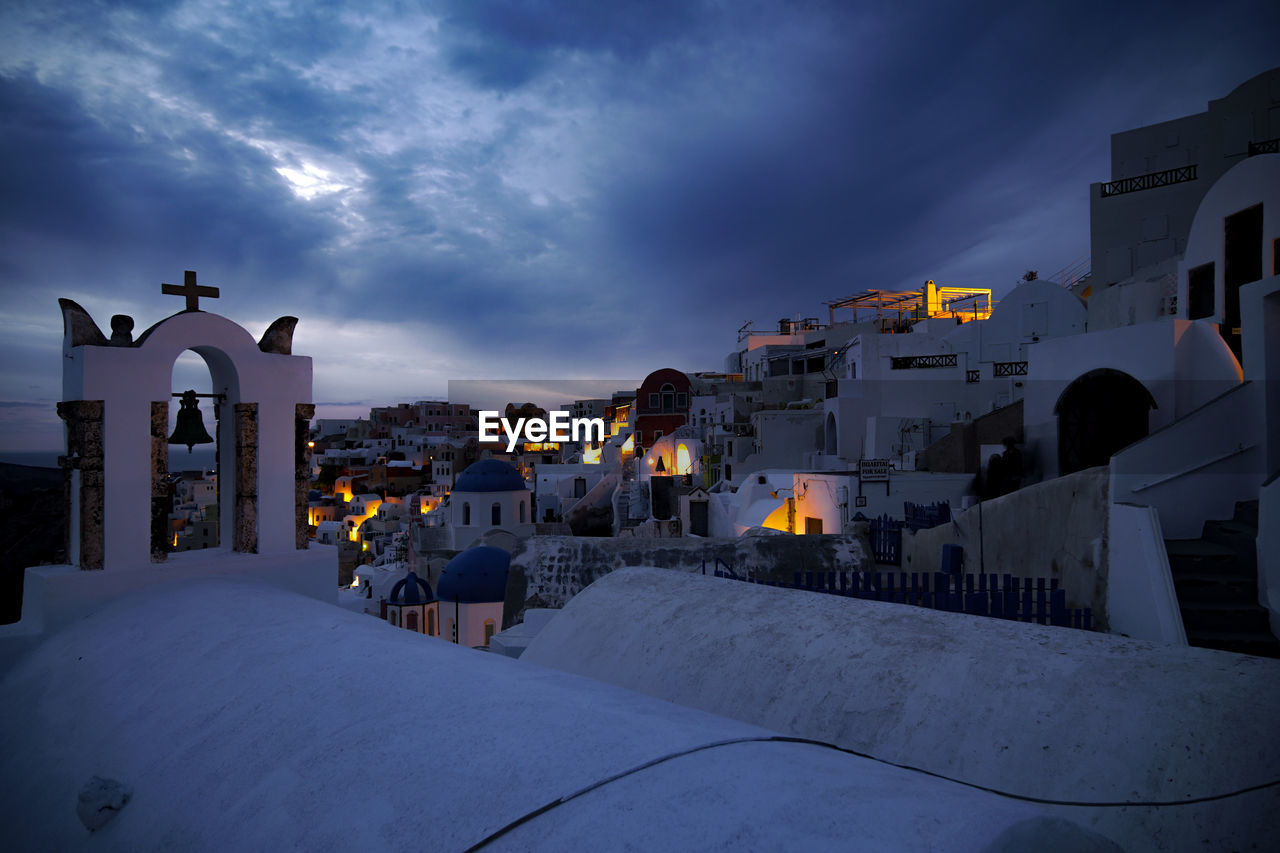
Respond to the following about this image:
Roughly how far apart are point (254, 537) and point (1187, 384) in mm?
13370

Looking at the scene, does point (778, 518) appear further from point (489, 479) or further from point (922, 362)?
point (489, 479)

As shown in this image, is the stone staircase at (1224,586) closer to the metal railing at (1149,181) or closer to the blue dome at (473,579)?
the metal railing at (1149,181)

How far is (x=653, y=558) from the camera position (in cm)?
1168

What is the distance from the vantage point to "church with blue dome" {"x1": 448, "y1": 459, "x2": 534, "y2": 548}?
33.3 meters

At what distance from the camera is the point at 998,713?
139 inches

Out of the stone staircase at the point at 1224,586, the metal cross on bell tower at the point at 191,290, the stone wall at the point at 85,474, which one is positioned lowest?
the stone staircase at the point at 1224,586

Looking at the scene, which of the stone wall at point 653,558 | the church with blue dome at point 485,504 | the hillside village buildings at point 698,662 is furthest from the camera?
the church with blue dome at point 485,504

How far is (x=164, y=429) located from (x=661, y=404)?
144 ft

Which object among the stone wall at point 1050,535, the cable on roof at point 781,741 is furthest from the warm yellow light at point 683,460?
the cable on roof at point 781,741

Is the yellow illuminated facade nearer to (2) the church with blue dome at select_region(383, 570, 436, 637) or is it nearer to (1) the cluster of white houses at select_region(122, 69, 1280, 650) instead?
(1) the cluster of white houses at select_region(122, 69, 1280, 650)

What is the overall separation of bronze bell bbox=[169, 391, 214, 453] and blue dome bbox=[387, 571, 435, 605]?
632 inches

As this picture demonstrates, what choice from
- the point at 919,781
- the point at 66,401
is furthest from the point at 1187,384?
the point at 66,401

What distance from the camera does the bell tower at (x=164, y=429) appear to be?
5.05 meters

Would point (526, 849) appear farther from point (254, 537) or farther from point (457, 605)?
point (457, 605)
